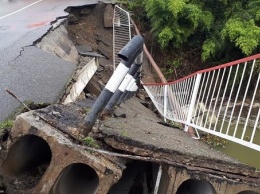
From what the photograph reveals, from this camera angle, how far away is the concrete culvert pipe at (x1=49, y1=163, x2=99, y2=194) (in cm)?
248

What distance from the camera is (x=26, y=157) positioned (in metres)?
2.70

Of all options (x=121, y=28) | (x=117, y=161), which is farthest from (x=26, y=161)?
(x=121, y=28)

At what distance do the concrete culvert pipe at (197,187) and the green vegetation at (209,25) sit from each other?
7910 millimetres

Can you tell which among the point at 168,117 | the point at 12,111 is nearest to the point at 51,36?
the point at 168,117

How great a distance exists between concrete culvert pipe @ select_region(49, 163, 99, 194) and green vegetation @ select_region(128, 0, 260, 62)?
8.23m

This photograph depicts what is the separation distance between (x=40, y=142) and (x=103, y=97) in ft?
2.29

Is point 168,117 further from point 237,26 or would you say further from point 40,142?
point 237,26

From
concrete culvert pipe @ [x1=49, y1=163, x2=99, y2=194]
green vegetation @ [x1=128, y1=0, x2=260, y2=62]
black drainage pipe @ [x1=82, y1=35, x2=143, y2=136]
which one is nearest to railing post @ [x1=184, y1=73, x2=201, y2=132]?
black drainage pipe @ [x1=82, y1=35, x2=143, y2=136]

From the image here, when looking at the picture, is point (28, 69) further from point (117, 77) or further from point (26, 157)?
point (117, 77)

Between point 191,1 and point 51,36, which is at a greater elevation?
point 191,1

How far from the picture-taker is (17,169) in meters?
2.59

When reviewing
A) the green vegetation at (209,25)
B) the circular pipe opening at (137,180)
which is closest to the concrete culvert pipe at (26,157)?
the circular pipe opening at (137,180)

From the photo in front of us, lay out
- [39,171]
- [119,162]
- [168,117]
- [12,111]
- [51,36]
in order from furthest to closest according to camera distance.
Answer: [51,36] < [168,117] < [12,111] < [39,171] < [119,162]

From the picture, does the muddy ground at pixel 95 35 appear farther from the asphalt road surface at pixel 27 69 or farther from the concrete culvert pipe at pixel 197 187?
the concrete culvert pipe at pixel 197 187
